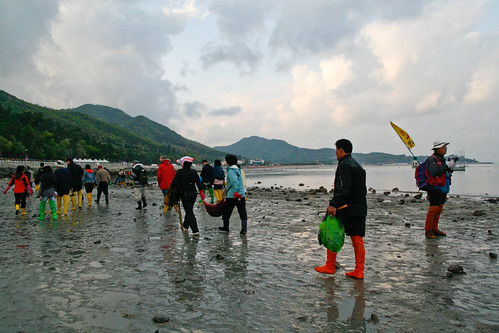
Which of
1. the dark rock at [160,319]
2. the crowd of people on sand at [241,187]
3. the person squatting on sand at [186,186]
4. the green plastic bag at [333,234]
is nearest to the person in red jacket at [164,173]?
the crowd of people on sand at [241,187]

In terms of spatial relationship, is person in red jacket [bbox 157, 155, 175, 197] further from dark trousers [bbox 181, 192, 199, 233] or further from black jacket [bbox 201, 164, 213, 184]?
dark trousers [bbox 181, 192, 199, 233]

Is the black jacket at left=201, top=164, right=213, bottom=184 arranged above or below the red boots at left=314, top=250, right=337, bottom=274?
above

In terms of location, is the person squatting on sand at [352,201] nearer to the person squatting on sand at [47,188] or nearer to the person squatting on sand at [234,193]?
the person squatting on sand at [234,193]

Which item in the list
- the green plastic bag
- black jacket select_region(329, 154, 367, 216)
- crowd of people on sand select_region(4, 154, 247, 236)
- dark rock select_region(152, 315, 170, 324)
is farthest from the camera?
crowd of people on sand select_region(4, 154, 247, 236)

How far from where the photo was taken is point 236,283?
19.0 feet

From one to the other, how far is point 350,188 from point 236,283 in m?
2.61

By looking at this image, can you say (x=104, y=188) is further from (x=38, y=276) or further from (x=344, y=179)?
(x=344, y=179)

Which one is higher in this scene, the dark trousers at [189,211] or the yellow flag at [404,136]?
the yellow flag at [404,136]

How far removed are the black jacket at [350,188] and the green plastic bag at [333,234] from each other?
0.98ft

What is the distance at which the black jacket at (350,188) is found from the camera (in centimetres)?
594

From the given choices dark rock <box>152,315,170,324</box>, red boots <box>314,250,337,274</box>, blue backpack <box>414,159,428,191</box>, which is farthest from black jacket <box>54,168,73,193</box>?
blue backpack <box>414,159,428,191</box>

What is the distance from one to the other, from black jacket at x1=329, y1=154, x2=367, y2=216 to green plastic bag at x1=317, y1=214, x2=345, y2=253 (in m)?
0.30

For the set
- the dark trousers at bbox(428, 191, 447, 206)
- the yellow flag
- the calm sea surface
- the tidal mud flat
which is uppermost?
the yellow flag

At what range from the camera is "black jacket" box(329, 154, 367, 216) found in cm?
594
